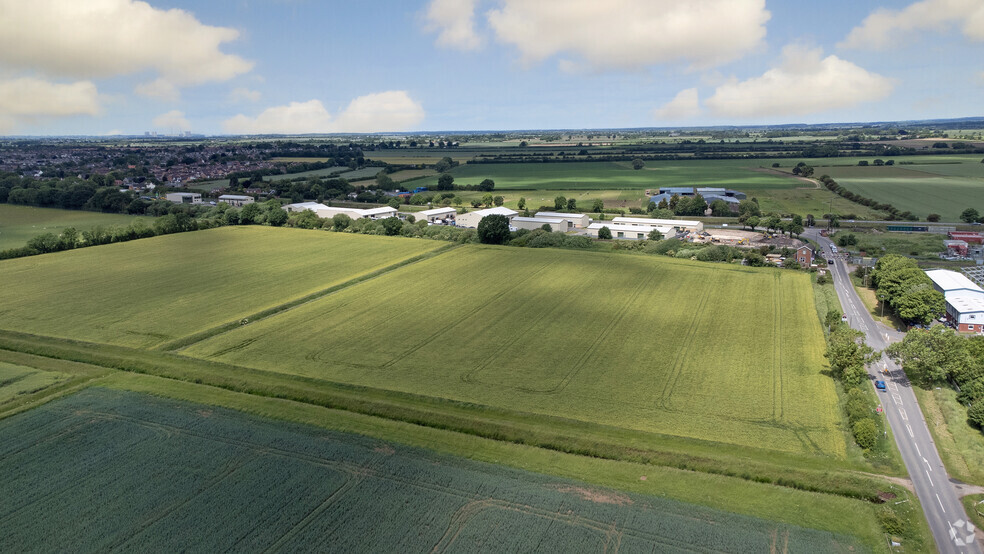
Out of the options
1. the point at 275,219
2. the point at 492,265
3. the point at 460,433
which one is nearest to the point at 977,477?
the point at 460,433

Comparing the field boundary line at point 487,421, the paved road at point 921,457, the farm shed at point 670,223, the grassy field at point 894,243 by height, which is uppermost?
the farm shed at point 670,223

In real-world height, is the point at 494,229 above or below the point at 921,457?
above

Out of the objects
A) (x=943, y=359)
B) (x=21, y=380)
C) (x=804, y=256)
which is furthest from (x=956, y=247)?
(x=21, y=380)

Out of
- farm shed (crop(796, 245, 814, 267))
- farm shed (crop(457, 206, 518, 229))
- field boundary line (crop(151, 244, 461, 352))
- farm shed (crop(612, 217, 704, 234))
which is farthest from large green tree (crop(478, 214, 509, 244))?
farm shed (crop(796, 245, 814, 267))

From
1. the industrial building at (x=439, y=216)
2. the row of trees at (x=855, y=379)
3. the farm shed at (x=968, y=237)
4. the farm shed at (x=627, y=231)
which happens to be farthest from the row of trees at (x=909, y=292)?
the industrial building at (x=439, y=216)

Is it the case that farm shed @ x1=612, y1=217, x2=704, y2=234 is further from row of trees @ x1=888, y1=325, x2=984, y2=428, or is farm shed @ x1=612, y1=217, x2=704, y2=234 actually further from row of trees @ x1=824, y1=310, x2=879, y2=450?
row of trees @ x1=888, y1=325, x2=984, y2=428

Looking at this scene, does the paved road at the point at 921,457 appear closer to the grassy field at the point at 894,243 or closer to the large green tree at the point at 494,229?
the grassy field at the point at 894,243

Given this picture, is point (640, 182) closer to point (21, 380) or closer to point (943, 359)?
point (943, 359)
